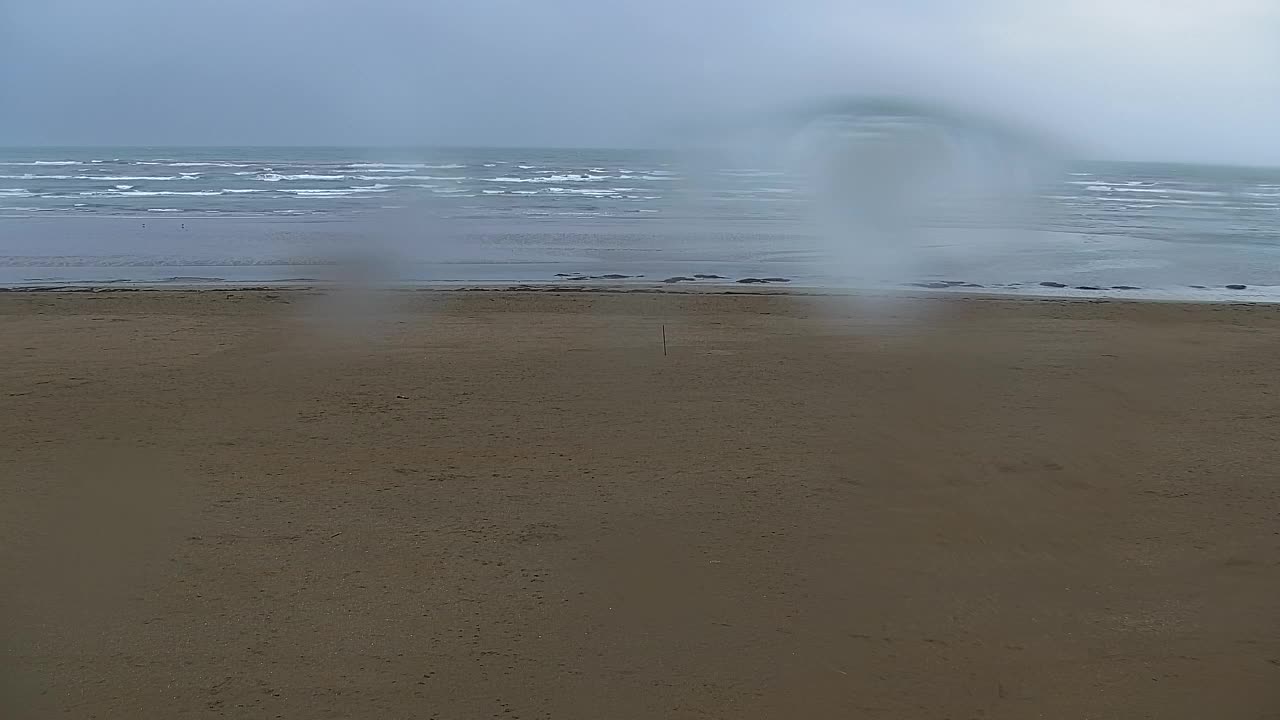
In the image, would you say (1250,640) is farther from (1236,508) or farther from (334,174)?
(334,174)

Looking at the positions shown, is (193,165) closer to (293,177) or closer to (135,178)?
(135,178)

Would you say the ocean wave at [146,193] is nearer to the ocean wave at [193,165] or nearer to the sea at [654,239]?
the sea at [654,239]

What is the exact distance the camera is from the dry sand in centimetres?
337

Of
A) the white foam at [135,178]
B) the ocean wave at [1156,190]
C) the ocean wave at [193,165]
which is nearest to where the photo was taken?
the white foam at [135,178]

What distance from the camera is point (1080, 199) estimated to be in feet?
116

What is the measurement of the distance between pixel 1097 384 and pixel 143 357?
24.7 ft

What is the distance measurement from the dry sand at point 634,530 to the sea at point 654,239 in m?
5.46

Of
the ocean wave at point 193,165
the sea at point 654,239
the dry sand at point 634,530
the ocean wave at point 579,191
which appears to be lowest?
the dry sand at point 634,530

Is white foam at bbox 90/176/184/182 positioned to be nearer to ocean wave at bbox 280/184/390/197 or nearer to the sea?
the sea

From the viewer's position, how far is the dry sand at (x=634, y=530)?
11.1 feet

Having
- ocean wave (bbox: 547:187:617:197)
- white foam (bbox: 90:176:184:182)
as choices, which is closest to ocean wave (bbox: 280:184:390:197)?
ocean wave (bbox: 547:187:617:197)

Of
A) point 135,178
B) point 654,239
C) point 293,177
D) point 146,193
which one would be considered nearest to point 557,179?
point 293,177

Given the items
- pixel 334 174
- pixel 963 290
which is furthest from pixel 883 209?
pixel 334 174

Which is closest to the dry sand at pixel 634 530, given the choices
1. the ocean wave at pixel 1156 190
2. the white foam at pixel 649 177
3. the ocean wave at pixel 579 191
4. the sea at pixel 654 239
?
the sea at pixel 654 239
